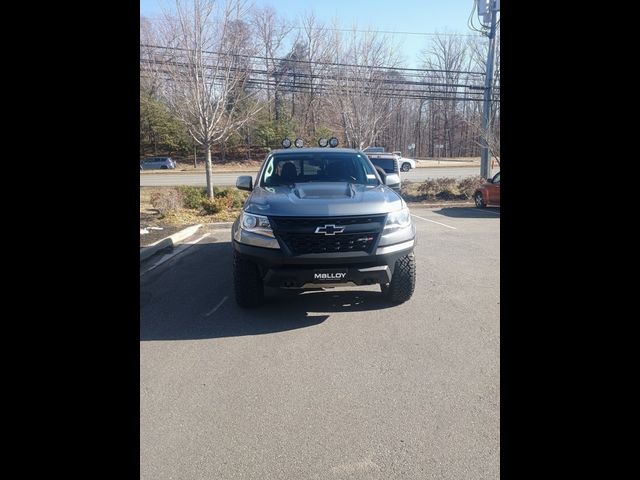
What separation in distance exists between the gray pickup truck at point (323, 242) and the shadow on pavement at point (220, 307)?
31 centimetres

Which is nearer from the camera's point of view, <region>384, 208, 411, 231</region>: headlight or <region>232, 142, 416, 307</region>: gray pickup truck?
<region>232, 142, 416, 307</region>: gray pickup truck

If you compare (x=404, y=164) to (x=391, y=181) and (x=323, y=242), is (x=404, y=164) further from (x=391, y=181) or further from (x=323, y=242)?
(x=323, y=242)

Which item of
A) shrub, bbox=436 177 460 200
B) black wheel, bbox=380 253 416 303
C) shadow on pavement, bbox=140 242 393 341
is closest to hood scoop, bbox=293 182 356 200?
black wheel, bbox=380 253 416 303

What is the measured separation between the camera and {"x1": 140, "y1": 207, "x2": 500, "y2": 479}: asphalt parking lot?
2482 millimetres

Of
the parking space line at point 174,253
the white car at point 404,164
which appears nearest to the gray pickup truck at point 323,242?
the parking space line at point 174,253

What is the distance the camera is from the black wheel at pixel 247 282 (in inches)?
189

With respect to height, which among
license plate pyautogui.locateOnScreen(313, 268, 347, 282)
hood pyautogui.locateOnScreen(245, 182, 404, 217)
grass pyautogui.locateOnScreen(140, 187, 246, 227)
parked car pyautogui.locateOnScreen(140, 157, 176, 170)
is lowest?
license plate pyautogui.locateOnScreen(313, 268, 347, 282)

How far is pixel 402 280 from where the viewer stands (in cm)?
500

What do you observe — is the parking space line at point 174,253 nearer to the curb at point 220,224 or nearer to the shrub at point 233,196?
the curb at point 220,224

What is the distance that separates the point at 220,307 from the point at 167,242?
4660 millimetres

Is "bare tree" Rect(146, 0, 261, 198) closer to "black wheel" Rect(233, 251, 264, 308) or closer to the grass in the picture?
the grass

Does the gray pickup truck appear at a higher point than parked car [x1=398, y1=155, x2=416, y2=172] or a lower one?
lower

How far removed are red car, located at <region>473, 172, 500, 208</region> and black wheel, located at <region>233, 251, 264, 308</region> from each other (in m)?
11.6
